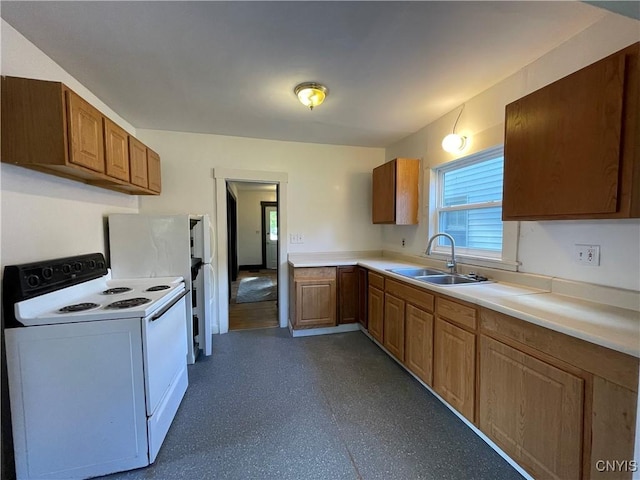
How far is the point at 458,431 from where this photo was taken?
174 cm

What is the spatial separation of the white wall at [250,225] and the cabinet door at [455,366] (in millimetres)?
6585

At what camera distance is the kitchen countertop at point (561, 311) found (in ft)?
3.41

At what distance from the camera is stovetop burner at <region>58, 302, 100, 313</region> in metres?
1.46

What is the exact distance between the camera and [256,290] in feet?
17.7

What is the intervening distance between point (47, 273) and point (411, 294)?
2.41 metres

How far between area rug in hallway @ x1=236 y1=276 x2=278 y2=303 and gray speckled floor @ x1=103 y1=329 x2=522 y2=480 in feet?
6.86

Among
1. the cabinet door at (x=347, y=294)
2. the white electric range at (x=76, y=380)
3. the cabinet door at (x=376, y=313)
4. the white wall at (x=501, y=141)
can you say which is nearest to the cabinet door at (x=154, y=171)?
the white electric range at (x=76, y=380)

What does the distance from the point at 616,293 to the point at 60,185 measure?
335cm

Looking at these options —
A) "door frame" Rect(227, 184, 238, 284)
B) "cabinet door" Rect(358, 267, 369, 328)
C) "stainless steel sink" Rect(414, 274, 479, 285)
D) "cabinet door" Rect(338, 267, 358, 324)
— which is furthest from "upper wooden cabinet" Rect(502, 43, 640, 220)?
"door frame" Rect(227, 184, 238, 284)

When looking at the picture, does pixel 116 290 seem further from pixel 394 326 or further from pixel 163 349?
pixel 394 326

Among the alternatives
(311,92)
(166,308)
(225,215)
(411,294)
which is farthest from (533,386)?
(225,215)

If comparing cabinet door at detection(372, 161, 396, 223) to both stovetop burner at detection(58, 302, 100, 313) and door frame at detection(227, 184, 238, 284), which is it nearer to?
door frame at detection(227, 184, 238, 284)

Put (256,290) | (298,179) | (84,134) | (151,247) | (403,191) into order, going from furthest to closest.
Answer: (256,290) < (298,179) < (403,191) < (151,247) < (84,134)

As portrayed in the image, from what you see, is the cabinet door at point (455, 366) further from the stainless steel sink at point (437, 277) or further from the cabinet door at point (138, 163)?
the cabinet door at point (138, 163)
